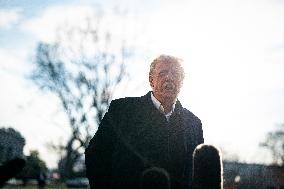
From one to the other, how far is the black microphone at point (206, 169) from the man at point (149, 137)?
1044mm

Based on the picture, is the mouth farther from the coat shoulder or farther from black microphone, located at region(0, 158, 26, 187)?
black microphone, located at region(0, 158, 26, 187)

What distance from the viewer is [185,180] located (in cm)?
269

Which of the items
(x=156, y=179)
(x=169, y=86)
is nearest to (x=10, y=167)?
(x=156, y=179)

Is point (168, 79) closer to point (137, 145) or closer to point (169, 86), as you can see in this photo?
point (169, 86)

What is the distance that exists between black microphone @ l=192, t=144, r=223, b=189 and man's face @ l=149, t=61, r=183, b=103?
4.73 ft

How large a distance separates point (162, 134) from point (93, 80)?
1279 inches

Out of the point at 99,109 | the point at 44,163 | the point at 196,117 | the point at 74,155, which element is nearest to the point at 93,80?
the point at 99,109

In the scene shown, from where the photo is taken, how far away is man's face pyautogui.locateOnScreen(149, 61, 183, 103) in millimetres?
2919

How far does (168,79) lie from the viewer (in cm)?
291

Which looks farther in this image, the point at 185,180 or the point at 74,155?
the point at 74,155

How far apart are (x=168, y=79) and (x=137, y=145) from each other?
1.74 feet

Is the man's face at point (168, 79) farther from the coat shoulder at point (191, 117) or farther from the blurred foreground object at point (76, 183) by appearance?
the blurred foreground object at point (76, 183)

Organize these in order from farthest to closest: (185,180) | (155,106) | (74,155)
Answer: (74,155), (155,106), (185,180)

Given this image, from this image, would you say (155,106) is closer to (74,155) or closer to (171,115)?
(171,115)
